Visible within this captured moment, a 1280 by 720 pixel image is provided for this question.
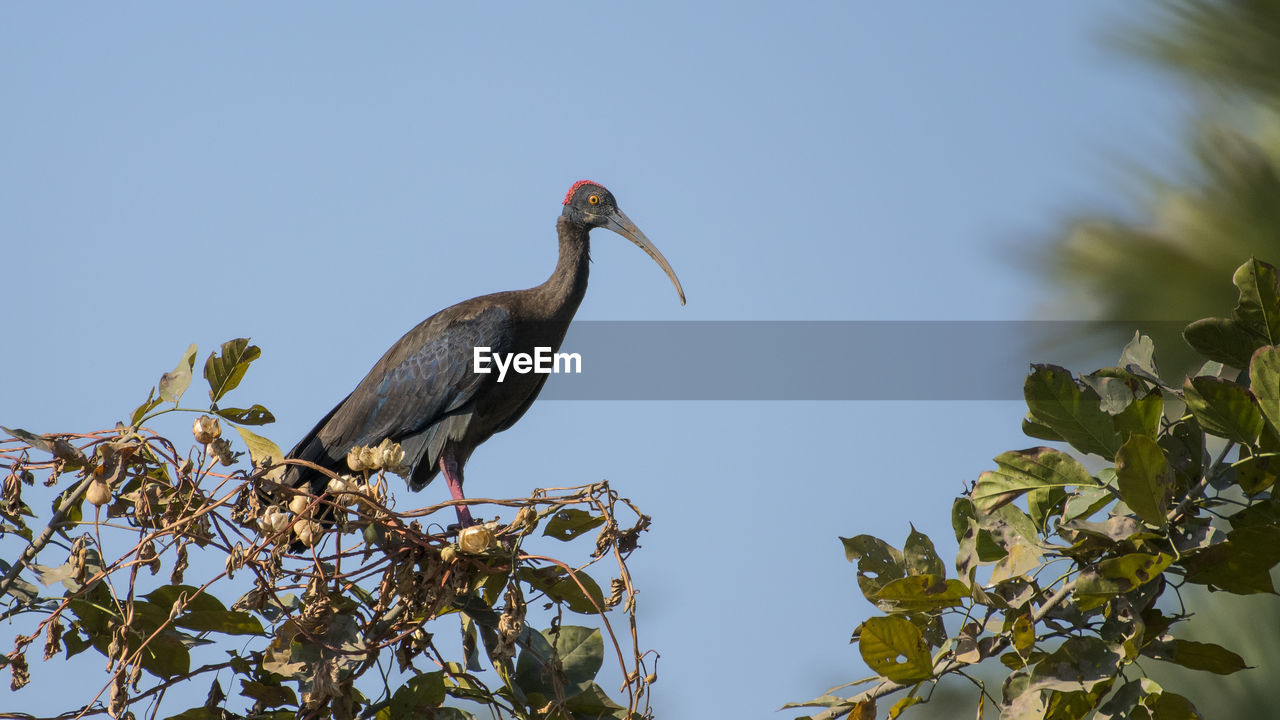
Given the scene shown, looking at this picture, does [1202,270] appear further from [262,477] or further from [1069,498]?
[262,477]

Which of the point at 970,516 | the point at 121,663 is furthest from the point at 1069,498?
the point at 121,663

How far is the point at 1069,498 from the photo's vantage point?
8.18 feet

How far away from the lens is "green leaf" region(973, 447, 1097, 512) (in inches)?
93.7

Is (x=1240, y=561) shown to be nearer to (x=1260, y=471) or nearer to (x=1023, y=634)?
(x=1260, y=471)

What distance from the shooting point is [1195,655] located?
7.95 feet

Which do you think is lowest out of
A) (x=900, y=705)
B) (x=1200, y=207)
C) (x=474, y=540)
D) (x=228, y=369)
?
(x=900, y=705)

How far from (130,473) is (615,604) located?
3.91 ft

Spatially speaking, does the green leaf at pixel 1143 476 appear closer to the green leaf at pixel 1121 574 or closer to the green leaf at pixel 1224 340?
the green leaf at pixel 1121 574

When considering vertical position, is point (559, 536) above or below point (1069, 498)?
above

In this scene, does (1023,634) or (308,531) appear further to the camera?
(308,531)

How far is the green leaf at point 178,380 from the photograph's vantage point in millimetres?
3131

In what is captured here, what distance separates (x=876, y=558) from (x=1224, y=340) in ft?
2.53

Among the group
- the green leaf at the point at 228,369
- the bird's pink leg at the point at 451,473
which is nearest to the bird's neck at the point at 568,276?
the bird's pink leg at the point at 451,473

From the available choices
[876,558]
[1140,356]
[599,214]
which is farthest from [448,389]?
[1140,356]
